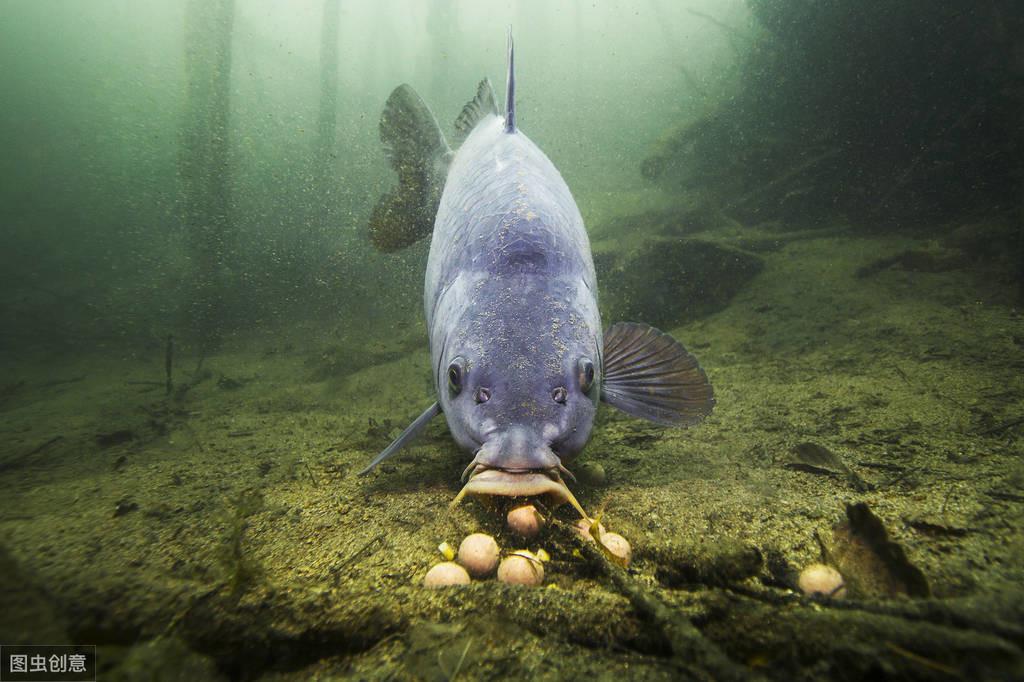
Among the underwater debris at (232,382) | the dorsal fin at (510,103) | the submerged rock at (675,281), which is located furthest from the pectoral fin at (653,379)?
the underwater debris at (232,382)

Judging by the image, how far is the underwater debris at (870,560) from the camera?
1256 mm

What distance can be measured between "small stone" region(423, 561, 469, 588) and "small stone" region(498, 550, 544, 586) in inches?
5.6

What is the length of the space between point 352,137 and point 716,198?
107ft

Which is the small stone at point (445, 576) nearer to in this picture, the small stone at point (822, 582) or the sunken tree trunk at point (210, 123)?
the small stone at point (822, 582)

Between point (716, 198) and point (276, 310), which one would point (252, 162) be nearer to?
point (276, 310)

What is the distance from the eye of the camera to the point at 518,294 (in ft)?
6.91

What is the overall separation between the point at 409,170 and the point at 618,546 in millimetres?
4540

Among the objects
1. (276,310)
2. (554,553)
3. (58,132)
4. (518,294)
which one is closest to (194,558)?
(554,553)

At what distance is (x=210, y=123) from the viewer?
500 inches

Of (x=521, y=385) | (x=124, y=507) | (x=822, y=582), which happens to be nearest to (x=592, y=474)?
(x=521, y=385)

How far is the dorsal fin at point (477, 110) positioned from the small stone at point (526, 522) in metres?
4.13

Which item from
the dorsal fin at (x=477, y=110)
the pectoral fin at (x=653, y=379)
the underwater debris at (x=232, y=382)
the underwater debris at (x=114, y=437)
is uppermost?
the dorsal fin at (x=477, y=110)

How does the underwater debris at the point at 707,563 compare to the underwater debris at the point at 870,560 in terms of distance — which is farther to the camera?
the underwater debris at the point at 707,563

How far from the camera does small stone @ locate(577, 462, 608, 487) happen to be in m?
2.29
